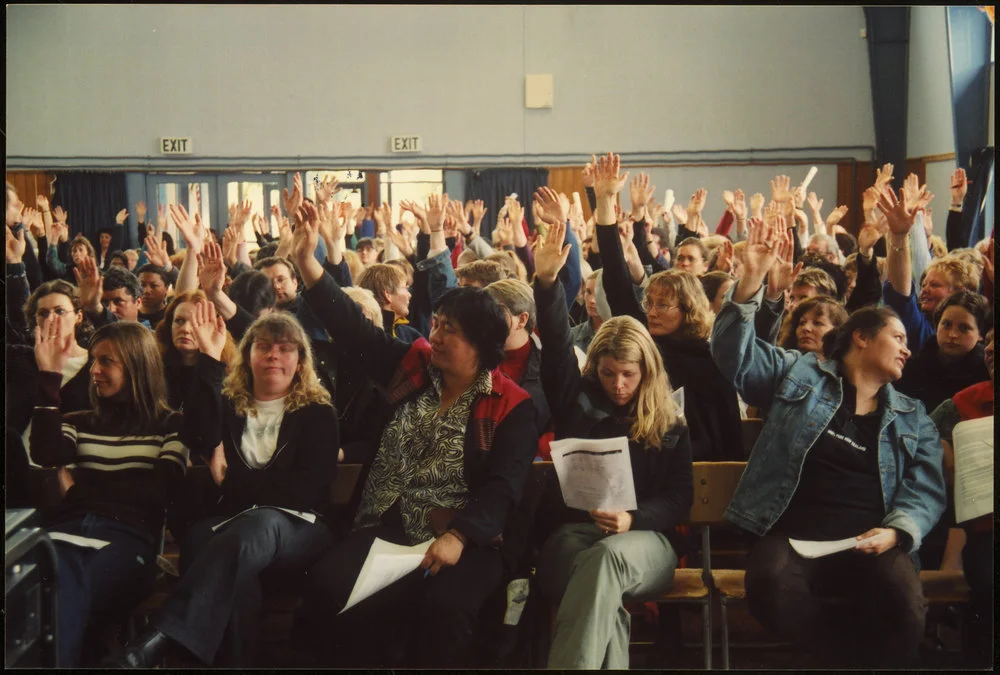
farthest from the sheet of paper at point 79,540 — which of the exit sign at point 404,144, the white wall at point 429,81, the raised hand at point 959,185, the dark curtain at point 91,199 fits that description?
the raised hand at point 959,185

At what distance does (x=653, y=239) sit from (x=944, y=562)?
5.01 ft

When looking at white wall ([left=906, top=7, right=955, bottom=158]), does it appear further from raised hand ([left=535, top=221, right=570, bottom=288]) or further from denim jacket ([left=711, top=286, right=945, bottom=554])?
raised hand ([left=535, top=221, right=570, bottom=288])

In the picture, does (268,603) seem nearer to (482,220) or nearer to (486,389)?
(486,389)

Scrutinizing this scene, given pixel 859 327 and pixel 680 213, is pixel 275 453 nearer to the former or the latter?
pixel 680 213

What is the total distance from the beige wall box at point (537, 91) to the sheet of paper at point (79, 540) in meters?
2.02

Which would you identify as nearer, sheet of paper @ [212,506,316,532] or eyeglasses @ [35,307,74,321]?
sheet of paper @ [212,506,316,532]

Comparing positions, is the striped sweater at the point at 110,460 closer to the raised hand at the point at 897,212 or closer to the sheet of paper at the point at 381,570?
the sheet of paper at the point at 381,570

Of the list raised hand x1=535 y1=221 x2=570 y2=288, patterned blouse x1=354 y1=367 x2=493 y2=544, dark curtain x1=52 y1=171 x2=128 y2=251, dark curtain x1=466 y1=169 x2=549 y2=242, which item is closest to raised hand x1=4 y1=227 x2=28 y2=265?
dark curtain x1=52 y1=171 x2=128 y2=251

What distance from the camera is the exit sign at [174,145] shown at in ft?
10.3

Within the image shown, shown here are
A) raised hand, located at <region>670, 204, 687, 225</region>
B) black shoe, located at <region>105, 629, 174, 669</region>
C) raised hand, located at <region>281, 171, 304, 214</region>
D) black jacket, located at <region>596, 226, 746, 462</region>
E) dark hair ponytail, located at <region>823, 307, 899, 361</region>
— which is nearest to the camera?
black shoe, located at <region>105, 629, 174, 669</region>

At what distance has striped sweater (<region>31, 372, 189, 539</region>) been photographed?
8.84 feet

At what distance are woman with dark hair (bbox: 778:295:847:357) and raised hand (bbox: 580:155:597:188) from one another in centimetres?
86

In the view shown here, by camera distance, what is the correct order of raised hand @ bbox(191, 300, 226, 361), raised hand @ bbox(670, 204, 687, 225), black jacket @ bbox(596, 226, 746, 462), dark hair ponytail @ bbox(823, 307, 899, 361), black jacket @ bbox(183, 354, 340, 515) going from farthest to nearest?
raised hand @ bbox(670, 204, 687, 225) → black jacket @ bbox(596, 226, 746, 462) → raised hand @ bbox(191, 300, 226, 361) → dark hair ponytail @ bbox(823, 307, 899, 361) → black jacket @ bbox(183, 354, 340, 515)

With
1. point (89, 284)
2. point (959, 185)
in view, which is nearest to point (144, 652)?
point (89, 284)
